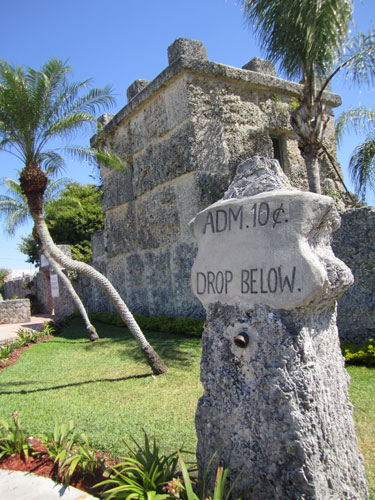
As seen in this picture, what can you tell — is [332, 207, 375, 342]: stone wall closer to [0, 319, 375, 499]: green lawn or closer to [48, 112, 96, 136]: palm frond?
[0, 319, 375, 499]: green lawn

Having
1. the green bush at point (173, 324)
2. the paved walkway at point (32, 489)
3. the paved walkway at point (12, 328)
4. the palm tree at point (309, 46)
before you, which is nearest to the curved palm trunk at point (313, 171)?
the palm tree at point (309, 46)

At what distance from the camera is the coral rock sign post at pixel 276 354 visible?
2.19 m

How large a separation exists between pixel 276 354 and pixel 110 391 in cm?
352

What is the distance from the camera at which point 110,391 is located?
17.1 feet

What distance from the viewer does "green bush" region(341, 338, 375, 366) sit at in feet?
16.9

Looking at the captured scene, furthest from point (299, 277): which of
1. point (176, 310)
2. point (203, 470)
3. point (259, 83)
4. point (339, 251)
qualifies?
point (259, 83)

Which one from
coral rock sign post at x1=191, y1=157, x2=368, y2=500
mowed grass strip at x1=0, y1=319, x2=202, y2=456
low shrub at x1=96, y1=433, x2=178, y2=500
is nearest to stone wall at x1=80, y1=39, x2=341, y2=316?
mowed grass strip at x1=0, y1=319, x2=202, y2=456

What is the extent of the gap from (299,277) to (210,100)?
680 cm

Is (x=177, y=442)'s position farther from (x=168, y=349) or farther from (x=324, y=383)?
(x=168, y=349)

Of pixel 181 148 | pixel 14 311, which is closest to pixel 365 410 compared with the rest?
pixel 181 148

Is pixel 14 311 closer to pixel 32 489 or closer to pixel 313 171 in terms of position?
pixel 313 171

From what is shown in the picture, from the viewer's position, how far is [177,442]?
11.5ft

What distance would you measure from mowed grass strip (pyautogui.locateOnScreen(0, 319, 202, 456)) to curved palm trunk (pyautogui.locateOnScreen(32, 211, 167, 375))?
23 cm

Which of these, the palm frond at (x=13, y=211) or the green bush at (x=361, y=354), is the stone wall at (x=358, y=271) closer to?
the green bush at (x=361, y=354)
